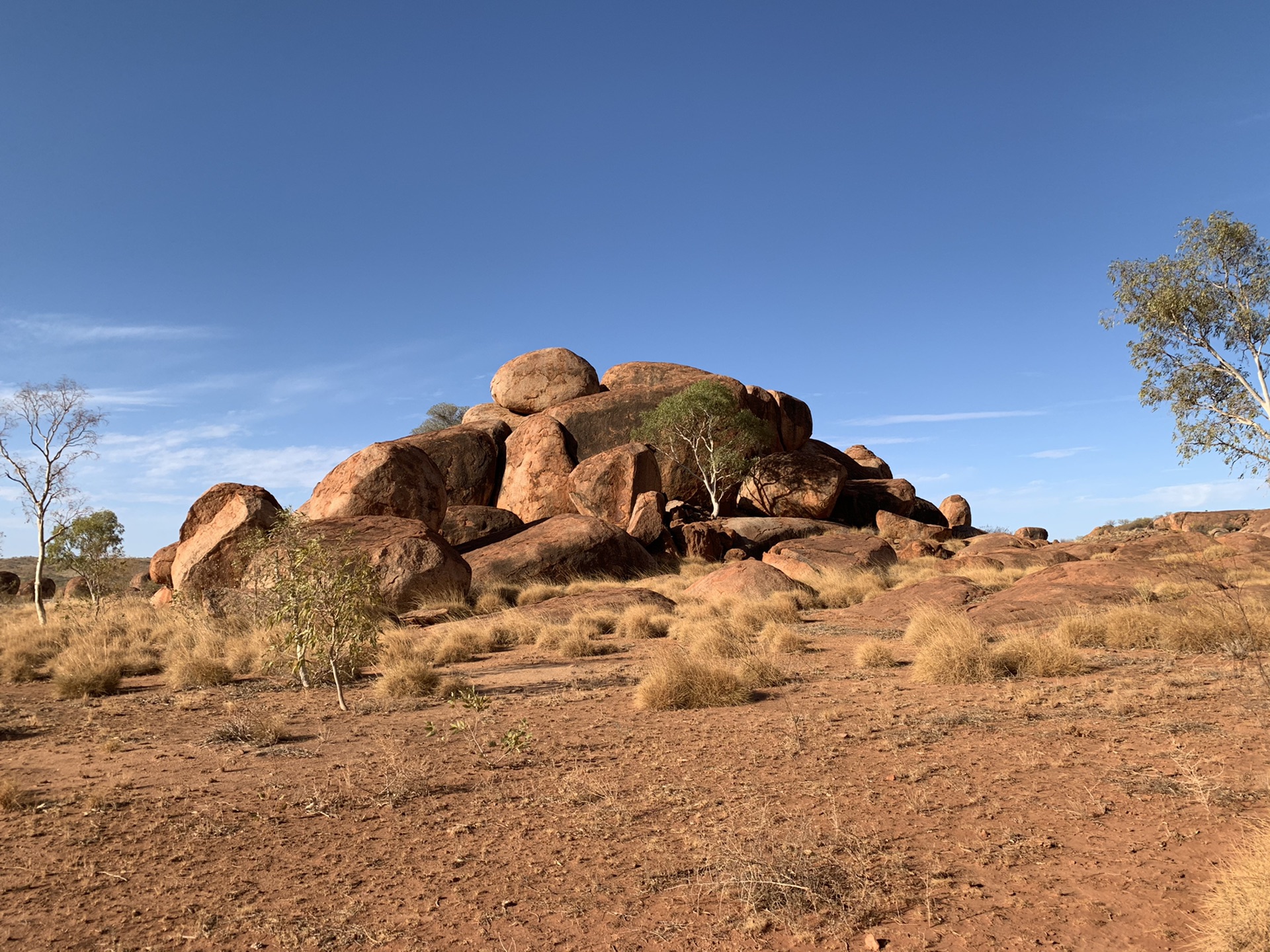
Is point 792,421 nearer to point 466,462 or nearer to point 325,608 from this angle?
point 466,462

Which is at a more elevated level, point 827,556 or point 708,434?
point 708,434

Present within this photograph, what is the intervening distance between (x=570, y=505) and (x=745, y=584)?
13.9 meters

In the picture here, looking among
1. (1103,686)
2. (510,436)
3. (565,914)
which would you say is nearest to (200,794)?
(565,914)

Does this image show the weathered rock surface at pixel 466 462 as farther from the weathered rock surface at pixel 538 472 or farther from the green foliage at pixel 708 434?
the green foliage at pixel 708 434

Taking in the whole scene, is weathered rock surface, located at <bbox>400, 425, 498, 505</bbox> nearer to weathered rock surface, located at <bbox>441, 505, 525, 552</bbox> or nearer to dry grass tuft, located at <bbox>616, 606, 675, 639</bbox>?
weathered rock surface, located at <bbox>441, 505, 525, 552</bbox>

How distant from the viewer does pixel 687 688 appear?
8.35m

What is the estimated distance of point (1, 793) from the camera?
17.7ft

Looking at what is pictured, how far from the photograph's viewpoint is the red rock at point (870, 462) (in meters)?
42.6

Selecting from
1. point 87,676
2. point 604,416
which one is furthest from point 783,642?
point 604,416

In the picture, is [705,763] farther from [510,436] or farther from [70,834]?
[510,436]

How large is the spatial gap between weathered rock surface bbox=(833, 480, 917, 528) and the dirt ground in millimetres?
28036

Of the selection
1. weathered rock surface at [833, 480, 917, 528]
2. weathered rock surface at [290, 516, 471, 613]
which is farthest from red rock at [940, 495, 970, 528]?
weathered rock surface at [290, 516, 471, 613]

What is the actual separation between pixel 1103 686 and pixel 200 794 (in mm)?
7972

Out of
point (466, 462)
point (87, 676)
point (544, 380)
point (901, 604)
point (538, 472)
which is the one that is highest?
point (544, 380)
